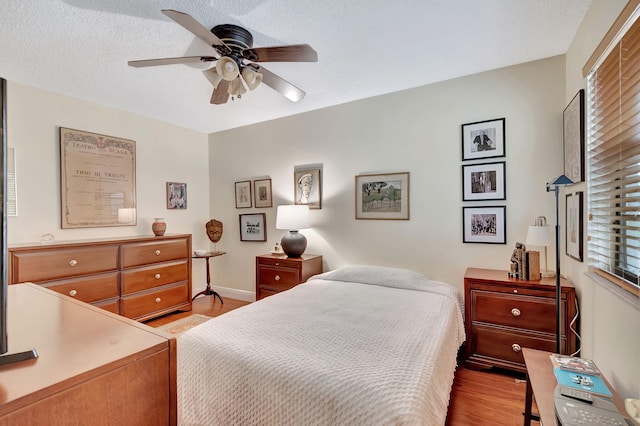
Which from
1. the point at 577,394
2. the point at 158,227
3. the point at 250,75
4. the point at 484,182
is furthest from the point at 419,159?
the point at 158,227

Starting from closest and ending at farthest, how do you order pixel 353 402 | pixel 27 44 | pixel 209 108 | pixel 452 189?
pixel 353 402 < pixel 27 44 < pixel 452 189 < pixel 209 108

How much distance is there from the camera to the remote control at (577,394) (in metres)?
1.18

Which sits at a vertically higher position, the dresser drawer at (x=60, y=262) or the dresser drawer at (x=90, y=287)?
the dresser drawer at (x=60, y=262)

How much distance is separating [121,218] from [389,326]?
11.1 feet

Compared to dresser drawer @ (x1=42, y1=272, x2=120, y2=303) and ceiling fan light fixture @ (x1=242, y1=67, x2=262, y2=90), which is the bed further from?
dresser drawer @ (x1=42, y1=272, x2=120, y2=303)

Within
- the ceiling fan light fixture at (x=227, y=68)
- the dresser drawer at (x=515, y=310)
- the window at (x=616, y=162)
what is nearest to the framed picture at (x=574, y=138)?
the window at (x=616, y=162)

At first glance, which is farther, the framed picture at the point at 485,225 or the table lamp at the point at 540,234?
the framed picture at the point at 485,225

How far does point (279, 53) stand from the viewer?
186 cm

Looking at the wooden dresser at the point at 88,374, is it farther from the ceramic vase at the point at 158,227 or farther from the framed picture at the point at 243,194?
the framed picture at the point at 243,194

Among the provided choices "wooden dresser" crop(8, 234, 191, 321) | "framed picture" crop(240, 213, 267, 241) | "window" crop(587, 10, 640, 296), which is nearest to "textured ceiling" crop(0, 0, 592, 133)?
"window" crop(587, 10, 640, 296)

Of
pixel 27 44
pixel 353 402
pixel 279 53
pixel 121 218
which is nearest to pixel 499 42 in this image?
pixel 279 53

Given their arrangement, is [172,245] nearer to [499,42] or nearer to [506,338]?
[506,338]

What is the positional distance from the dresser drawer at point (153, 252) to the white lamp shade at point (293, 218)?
1366 mm

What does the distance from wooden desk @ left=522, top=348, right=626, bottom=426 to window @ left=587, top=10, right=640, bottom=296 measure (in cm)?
51
